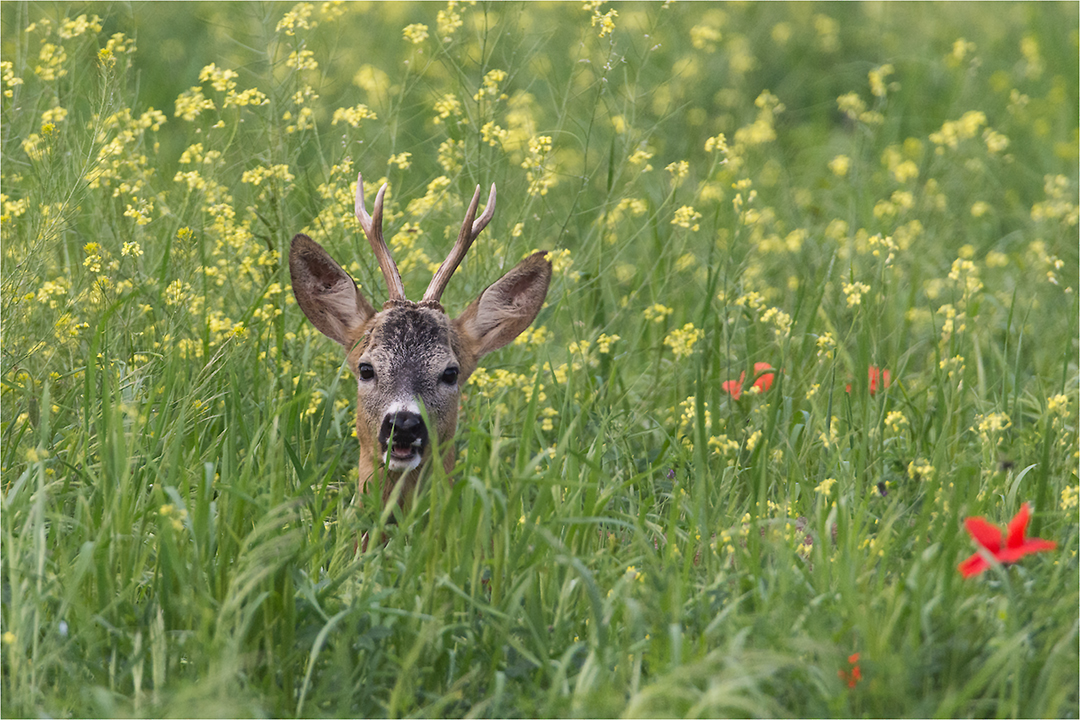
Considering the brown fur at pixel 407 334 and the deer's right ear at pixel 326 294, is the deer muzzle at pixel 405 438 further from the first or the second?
the deer's right ear at pixel 326 294

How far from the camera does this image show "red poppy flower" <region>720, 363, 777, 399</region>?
17.9 ft

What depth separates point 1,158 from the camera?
18.4ft

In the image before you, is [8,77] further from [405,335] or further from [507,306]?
[507,306]

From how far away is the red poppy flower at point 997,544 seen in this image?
10.5ft

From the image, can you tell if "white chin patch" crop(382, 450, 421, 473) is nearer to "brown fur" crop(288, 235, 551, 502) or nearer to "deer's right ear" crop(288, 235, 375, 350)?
"brown fur" crop(288, 235, 551, 502)

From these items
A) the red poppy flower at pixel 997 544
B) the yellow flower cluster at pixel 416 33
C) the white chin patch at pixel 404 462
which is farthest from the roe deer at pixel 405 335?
the red poppy flower at pixel 997 544

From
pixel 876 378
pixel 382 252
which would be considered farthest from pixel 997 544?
pixel 382 252

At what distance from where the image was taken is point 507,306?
505cm

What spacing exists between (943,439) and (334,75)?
6468mm

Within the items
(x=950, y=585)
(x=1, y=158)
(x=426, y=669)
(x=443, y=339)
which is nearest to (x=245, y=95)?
(x=1, y=158)

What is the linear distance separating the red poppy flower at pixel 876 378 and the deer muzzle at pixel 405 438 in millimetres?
1865

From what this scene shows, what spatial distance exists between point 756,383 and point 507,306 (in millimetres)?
1307

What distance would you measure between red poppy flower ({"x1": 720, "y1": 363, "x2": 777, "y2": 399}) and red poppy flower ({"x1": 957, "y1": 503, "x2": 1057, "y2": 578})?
213 centimetres

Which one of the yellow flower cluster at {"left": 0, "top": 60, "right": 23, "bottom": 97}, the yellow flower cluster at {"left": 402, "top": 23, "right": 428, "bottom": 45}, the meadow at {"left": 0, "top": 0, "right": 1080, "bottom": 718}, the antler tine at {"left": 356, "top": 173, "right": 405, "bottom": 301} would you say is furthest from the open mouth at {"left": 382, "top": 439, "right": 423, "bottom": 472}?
the yellow flower cluster at {"left": 0, "top": 60, "right": 23, "bottom": 97}
